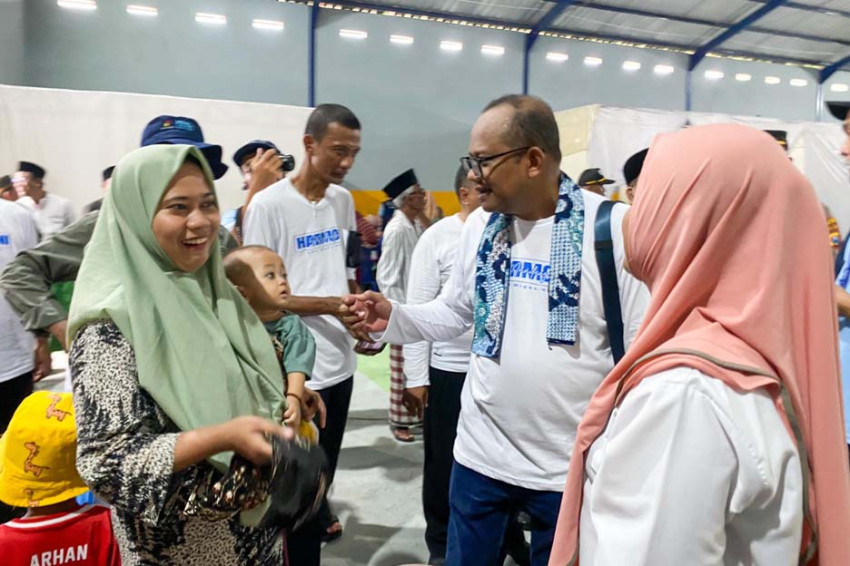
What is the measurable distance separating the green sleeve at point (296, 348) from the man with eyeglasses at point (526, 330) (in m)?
0.53

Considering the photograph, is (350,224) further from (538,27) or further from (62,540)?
(538,27)

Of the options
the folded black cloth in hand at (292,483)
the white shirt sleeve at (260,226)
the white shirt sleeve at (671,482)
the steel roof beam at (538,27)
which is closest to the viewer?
the white shirt sleeve at (671,482)

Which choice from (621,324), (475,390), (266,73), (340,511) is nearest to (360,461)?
(340,511)

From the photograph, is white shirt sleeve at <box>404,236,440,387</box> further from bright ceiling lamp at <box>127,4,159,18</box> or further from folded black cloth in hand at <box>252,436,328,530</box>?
bright ceiling lamp at <box>127,4,159,18</box>

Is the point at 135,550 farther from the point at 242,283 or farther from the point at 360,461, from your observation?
the point at 360,461

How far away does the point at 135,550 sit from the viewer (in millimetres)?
1277

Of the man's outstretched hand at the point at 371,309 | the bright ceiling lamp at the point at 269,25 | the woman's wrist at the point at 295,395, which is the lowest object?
the woman's wrist at the point at 295,395

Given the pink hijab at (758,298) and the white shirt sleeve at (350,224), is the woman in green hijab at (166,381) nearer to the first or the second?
the pink hijab at (758,298)

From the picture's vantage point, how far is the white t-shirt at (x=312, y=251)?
8.75 feet

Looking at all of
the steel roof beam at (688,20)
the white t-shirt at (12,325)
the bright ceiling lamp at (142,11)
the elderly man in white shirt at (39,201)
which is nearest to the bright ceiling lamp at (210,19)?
the bright ceiling lamp at (142,11)

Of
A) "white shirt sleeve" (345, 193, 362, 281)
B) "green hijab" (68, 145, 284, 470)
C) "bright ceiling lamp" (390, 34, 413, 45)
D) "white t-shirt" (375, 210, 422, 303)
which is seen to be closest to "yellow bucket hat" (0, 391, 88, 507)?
"green hijab" (68, 145, 284, 470)

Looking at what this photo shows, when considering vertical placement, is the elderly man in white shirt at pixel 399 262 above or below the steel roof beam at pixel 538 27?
below

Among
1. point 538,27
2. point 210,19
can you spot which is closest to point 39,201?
point 210,19

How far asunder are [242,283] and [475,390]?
0.84 metres
